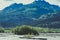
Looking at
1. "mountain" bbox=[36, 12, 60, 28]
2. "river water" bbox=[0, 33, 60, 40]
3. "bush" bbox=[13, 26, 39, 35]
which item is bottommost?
"river water" bbox=[0, 33, 60, 40]

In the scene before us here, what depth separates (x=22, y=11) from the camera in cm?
793

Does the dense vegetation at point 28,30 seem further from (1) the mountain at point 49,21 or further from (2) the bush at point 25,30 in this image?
(1) the mountain at point 49,21

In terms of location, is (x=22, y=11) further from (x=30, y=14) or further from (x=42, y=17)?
(x=42, y=17)

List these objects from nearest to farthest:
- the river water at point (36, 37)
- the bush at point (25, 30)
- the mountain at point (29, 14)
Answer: the river water at point (36, 37), the bush at point (25, 30), the mountain at point (29, 14)

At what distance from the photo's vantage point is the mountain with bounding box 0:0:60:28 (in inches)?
310

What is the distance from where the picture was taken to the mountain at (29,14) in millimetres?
7867

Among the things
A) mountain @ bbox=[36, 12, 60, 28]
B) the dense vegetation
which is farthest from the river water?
mountain @ bbox=[36, 12, 60, 28]

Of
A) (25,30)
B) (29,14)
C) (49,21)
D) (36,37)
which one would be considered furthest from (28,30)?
(49,21)

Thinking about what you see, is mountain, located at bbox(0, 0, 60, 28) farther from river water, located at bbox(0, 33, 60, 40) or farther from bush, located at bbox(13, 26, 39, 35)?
river water, located at bbox(0, 33, 60, 40)

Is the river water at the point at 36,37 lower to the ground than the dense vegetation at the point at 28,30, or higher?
lower

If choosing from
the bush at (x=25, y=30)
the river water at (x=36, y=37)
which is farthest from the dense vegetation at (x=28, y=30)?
the river water at (x=36, y=37)

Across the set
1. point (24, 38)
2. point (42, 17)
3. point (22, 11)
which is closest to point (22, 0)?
point (22, 11)

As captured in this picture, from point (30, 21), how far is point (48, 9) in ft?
2.87

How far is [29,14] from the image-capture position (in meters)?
7.90
